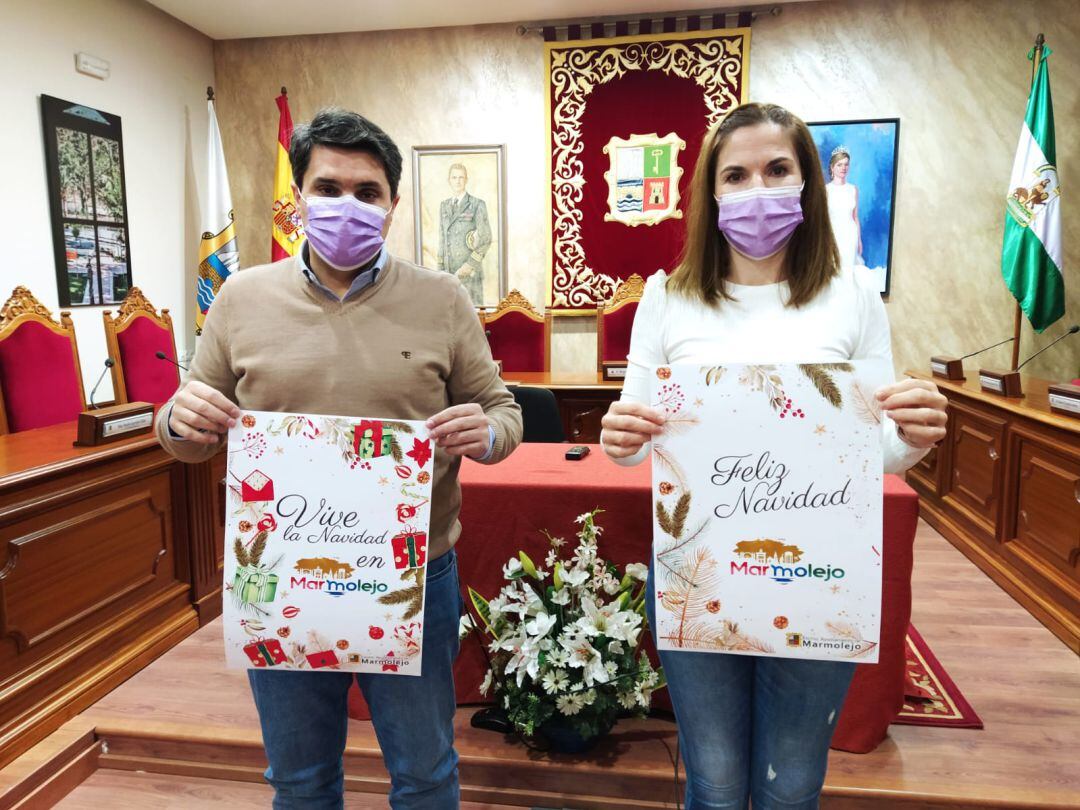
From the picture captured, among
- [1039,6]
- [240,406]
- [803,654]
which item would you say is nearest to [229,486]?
[240,406]

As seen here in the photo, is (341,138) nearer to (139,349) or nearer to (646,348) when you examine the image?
(646,348)

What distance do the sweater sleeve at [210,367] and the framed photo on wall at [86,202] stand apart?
10.9 feet

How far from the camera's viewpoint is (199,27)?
477cm

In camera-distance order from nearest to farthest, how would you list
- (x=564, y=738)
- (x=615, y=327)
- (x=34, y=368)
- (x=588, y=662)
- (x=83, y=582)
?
1. (x=588, y=662)
2. (x=564, y=738)
3. (x=83, y=582)
4. (x=34, y=368)
5. (x=615, y=327)

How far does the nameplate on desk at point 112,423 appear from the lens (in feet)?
7.34

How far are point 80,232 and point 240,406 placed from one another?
3.50 metres

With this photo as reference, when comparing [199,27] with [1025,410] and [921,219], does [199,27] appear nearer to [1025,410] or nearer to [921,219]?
[921,219]

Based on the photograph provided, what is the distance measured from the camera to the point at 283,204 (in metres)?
4.86

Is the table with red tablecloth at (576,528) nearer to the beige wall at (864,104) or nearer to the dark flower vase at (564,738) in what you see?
the dark flower vase at (564,738)

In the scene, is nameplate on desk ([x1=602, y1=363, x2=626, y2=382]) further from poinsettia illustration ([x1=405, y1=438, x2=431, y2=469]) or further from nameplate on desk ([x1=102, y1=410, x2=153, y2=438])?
poinsettia illustration ([x1=405, y1=438, x2=431, y2=469])

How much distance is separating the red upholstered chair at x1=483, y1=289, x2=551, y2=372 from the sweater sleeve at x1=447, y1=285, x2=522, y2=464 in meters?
3.10

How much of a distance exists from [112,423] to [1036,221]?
181 inches

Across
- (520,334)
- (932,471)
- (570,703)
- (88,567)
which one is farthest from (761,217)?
(932,471)

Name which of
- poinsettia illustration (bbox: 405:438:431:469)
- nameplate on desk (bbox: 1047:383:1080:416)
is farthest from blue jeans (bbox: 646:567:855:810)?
nameplate on desk (bbox: 1047:383:1080:416)
